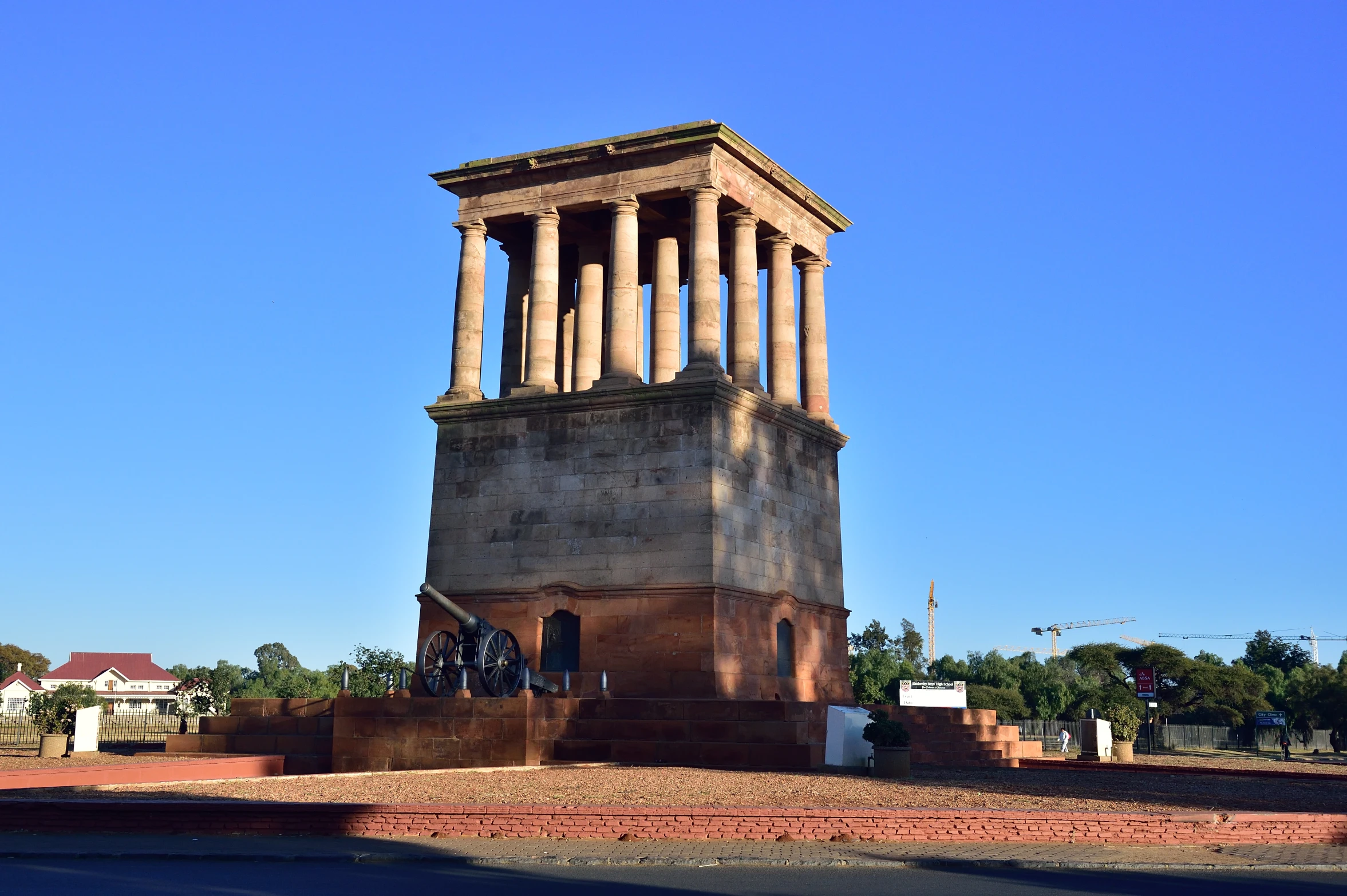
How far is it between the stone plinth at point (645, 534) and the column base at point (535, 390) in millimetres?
377

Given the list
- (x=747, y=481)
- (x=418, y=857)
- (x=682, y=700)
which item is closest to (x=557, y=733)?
(x=682, y=700)

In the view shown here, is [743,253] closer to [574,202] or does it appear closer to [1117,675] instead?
[574,202]

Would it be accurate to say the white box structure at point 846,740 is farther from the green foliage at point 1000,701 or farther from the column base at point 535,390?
the green foliage at point 1000,701

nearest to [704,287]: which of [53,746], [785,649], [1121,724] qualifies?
[785,649]

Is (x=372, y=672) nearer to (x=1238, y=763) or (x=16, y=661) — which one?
(x=1238, y=763)

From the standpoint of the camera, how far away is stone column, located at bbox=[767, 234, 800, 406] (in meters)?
42.5

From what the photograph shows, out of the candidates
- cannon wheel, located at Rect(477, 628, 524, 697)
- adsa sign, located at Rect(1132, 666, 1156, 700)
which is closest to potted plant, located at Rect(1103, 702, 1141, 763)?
cannon wheel, located at Rect(477, 628, 524, 697)

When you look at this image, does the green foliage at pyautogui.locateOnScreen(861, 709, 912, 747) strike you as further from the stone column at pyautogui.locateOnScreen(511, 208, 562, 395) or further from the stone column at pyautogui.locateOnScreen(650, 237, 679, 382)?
the stone column at pyautogui.locateOnScreen(511, 208, 562, 395)

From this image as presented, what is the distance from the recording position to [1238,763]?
46.5m

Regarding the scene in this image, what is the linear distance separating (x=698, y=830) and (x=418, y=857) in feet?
13.5

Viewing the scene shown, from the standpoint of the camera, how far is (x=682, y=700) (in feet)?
106

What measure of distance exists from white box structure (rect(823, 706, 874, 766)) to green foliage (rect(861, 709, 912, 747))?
8.46 ft

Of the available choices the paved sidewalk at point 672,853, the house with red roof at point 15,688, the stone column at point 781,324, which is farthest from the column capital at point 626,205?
the house with red roof at point 15,688

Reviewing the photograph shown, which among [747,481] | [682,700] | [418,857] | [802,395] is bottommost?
[418,857]
